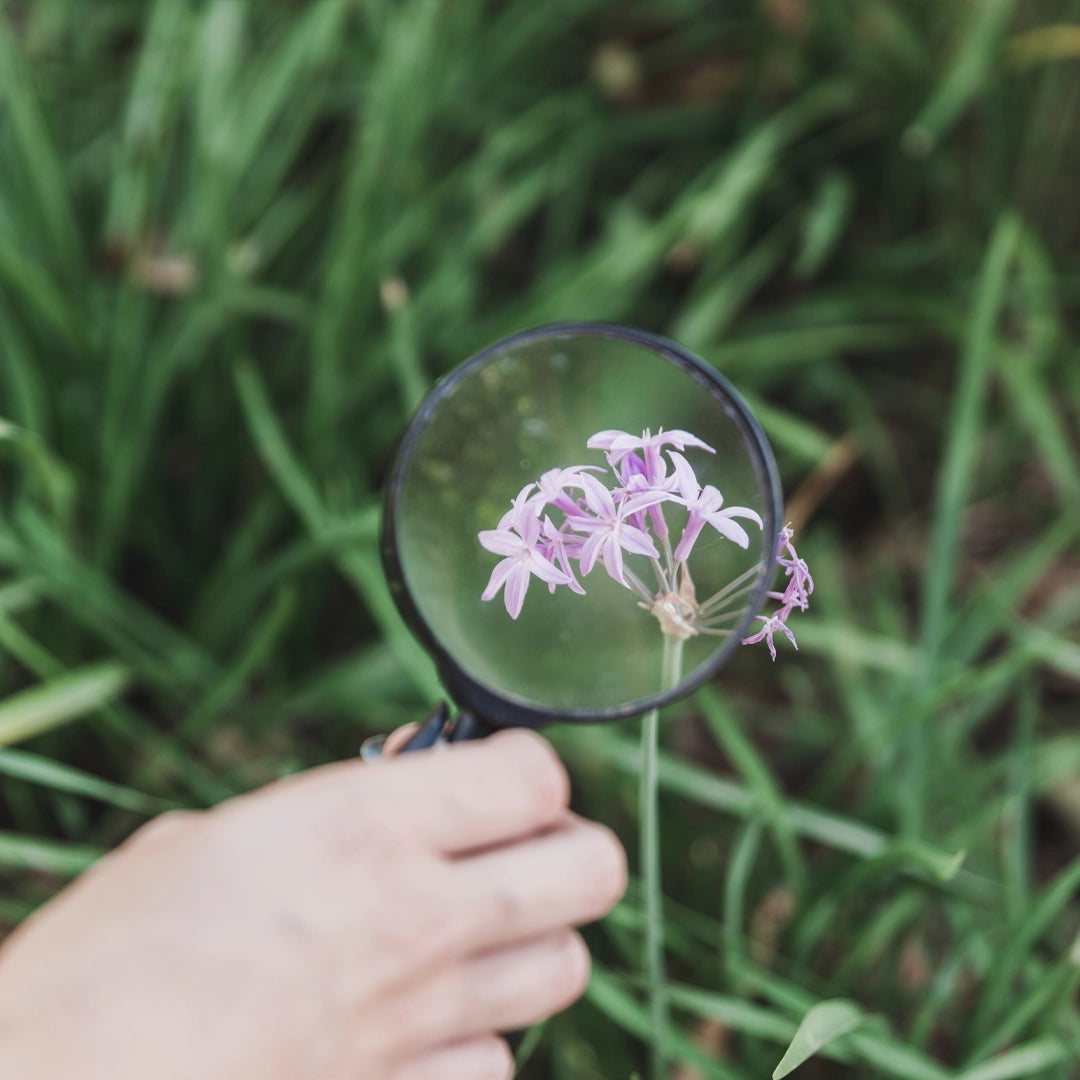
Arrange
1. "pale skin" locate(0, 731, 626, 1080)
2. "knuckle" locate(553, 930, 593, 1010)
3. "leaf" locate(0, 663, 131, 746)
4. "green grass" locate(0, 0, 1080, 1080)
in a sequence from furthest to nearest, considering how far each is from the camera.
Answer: "green grass" locate(0, 0, 1080, 1080) < "leaf" locate(0, 663, 131, 746) < "knuckle" locate(553, 930, 593, 1010) < "pale skin" locate(0, 731, 626, 1080)

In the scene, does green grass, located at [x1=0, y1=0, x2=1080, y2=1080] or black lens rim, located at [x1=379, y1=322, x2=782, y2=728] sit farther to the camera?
green grass, located at [x1=0, y1=0, x2=1080, y2=1080]

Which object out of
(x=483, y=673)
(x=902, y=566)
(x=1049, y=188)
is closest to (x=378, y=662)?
(x=483, y=673)

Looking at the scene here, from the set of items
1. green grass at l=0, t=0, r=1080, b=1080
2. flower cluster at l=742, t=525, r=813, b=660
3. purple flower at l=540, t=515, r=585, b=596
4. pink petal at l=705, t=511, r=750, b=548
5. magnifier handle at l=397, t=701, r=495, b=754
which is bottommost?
green grass at l=0, t=0, r=1080, b=1080

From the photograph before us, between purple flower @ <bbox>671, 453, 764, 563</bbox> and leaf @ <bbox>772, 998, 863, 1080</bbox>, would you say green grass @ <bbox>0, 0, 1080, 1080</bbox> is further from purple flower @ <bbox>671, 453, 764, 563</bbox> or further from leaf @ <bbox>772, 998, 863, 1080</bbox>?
purple flower @ <bbox>671, 453, 764, 563</bbox>

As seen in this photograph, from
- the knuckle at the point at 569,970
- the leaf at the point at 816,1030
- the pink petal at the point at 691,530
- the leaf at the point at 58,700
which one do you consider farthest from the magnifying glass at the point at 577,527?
the leaf at the point at 58,700

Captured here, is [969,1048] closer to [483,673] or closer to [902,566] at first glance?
[483,673]

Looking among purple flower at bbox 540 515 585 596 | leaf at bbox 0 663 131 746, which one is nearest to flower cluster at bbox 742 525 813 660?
purple flower at bbox 540 515 585 596

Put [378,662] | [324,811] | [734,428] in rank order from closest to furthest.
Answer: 1. [324,811]
2. [734,428]
3. [378,662]
